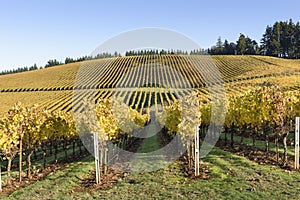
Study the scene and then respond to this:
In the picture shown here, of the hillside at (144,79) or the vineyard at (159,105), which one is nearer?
the vineyard at (159,105)

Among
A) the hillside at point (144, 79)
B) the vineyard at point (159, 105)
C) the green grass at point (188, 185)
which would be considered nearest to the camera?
the green grass at point (188, 185)

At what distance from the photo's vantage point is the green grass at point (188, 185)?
1023 cm

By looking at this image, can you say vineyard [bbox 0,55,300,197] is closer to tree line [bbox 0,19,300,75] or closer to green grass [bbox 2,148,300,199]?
green grass [bbox 2,148,300,199]

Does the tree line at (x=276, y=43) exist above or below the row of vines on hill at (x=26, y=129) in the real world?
above

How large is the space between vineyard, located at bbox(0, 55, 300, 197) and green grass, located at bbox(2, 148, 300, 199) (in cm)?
124

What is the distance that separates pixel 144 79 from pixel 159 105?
13.8 metres

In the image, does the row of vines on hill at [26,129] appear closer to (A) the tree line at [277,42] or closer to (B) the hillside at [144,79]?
(B) the hillside at [144,79]

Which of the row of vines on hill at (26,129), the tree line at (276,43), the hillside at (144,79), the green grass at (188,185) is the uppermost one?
the tree line at (276,43)

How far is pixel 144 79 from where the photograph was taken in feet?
193

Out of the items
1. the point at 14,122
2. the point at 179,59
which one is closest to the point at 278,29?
the point at 179,59

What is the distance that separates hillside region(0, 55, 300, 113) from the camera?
52.3 m

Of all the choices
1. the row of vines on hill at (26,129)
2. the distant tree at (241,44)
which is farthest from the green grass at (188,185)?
the distant tree at (241,44)

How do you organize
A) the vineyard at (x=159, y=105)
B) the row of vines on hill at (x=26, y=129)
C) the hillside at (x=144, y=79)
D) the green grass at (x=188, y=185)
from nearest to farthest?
1. the green grass at (x=188, y=185)
2. the row of vines on hill at (x=26, y=129)
3. the vineyard at (x=159, y=105)
4. the hillside at (x=144, y=79)

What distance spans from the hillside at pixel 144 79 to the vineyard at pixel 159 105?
0.21 meters
